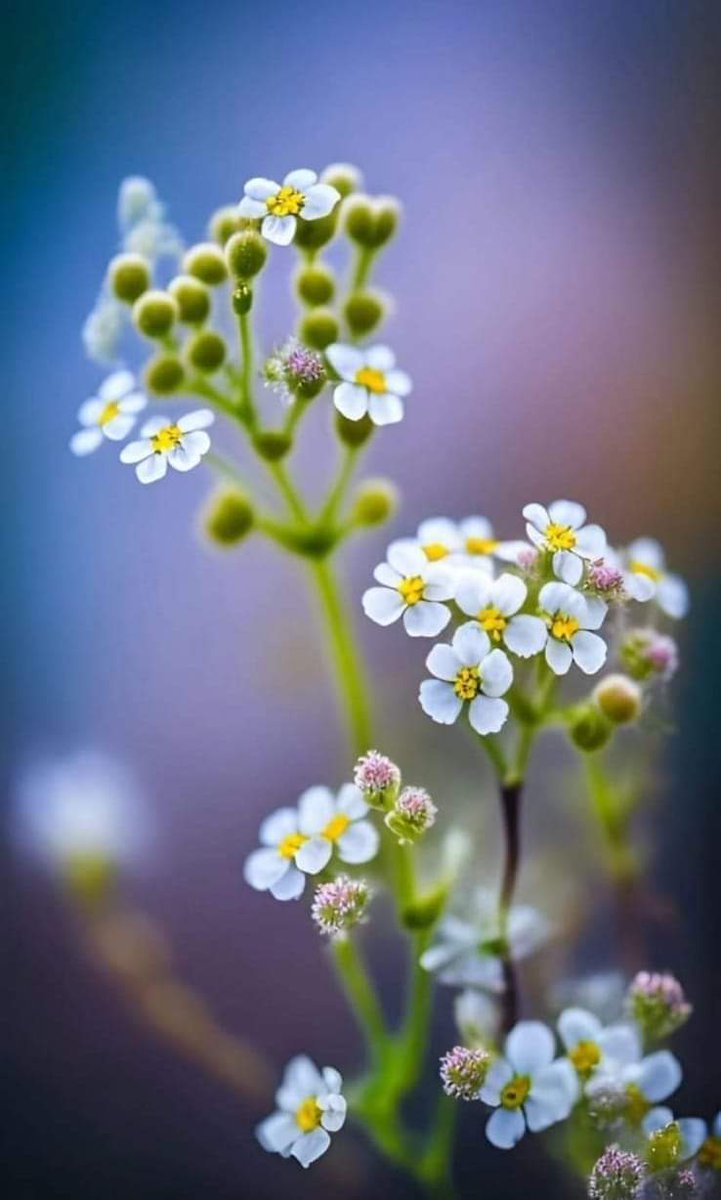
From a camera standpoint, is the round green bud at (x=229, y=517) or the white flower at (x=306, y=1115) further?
the round green bud at (x=229, y=517)

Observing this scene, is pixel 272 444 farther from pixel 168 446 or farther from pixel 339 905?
pixel 339 905

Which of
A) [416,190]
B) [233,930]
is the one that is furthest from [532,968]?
[416,190]

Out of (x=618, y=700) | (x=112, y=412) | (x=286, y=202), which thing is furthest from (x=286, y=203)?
(x=618, y=700)

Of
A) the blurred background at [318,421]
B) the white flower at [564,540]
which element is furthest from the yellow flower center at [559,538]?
the blurred background at [318,421]

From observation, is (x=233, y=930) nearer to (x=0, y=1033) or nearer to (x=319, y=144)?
(x=0, y=1033)

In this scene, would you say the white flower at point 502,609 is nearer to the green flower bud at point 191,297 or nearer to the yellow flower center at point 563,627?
the yellow flower center at point 563,627

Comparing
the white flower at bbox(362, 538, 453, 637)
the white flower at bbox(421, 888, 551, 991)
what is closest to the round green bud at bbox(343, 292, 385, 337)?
the white flower at bbox(362, 538, 453, 637)
